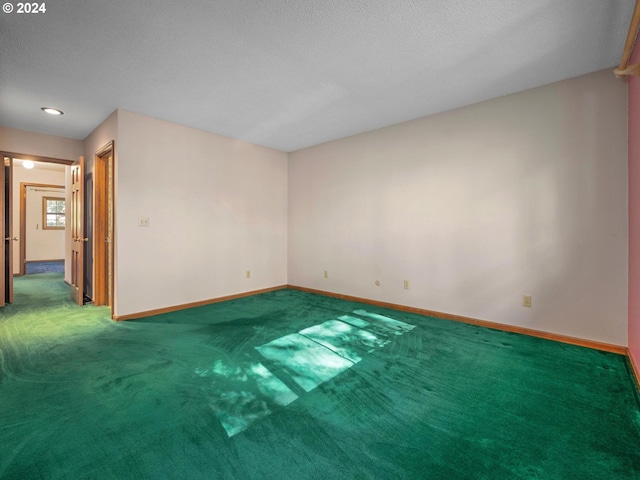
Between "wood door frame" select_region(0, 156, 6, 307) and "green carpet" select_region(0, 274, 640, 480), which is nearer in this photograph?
"green carpet" select_region(0, 274, 640, 480)

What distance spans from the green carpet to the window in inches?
306

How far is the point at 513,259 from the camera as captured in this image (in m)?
3.20

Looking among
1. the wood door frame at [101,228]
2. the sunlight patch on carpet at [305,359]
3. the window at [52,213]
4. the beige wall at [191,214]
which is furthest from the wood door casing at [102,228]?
the window at [52,213]

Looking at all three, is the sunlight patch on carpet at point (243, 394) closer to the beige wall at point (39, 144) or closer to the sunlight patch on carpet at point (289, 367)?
the sunlight patch on carpet at point (289, 367)

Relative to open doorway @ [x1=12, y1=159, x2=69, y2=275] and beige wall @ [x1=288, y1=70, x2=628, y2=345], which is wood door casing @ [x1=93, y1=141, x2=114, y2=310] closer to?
beige wall @ [x1=288, y1=70, x2=628, y2=345]

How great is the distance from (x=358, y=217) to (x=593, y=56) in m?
2.98

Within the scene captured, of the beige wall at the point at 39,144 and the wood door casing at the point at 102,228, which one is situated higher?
the beige wall at the point at 39,144

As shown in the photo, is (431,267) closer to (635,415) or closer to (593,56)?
(635,415)

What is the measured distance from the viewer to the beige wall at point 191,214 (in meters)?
3.69

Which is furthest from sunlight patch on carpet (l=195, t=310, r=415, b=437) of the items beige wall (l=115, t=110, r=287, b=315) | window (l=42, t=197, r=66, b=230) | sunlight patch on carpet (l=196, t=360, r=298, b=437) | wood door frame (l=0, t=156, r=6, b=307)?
window (l=42, t=197, r=66, b=230)

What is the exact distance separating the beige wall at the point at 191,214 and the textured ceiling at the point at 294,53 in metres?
0.57

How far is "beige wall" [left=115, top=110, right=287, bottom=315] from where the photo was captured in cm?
369

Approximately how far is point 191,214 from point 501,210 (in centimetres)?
399

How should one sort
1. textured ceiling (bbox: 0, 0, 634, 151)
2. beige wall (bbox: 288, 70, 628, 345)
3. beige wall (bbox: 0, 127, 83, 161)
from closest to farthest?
textured ceiling (bbox: 0, 0, 634, 151) → beige wall (bbox: 288, 70, 628, 345) → beige wall (bbox: 0, 127, 83, 161)
